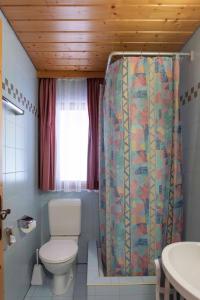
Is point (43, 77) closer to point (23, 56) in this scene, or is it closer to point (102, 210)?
point (23, 56)

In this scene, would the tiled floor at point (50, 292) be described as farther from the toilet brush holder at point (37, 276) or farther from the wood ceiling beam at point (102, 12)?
the wood ceiling beam at point (102, 12)

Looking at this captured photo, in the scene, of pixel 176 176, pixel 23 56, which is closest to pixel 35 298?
pixel 176 176

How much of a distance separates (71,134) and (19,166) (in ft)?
2.81

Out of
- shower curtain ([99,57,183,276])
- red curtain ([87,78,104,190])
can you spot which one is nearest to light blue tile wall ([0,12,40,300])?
red curtain ([87,78,104,190])

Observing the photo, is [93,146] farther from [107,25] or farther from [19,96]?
[107,25]

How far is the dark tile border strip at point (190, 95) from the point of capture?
72.0 inches

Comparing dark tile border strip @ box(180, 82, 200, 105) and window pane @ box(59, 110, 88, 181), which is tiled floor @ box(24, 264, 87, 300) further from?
dark tile border strip @ box(180, 82, 200, 105)

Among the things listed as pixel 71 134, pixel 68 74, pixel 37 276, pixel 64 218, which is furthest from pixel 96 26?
pixel 37 276

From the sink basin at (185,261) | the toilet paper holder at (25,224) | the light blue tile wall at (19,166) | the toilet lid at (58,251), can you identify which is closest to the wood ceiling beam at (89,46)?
the light blue tile wall at (19,166)

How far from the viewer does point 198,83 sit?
5.94 ft

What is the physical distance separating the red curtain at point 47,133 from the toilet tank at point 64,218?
0.23m

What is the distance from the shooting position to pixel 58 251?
223cm

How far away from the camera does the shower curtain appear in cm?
183

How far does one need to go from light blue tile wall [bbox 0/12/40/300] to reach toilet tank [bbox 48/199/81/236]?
18 cm
